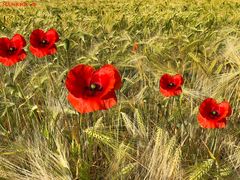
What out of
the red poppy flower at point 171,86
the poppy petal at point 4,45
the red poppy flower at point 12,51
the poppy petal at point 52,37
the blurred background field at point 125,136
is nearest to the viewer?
the blurred background field at point 125,136

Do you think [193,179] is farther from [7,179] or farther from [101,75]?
[7,179]

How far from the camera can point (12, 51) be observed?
76.3 inches

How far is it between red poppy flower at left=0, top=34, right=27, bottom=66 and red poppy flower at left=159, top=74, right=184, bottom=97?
68cm

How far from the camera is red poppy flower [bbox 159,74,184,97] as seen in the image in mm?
1562

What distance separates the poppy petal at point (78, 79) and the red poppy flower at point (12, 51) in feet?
2.25

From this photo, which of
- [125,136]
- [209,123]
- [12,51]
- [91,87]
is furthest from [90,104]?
[12,51]

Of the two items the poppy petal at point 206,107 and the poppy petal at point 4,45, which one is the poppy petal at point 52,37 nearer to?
the poppy petal at point 4,45

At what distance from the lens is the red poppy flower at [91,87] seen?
1135 mm

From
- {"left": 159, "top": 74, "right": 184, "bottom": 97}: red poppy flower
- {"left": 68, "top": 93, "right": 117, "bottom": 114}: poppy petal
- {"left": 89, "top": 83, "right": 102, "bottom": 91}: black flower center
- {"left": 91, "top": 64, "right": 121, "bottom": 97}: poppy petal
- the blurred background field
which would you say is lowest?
the blurred background field

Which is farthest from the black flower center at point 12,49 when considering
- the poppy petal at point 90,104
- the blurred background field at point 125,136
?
the poppy petal at point 90,104

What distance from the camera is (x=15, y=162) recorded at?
1.49m

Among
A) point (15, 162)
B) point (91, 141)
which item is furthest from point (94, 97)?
point (15, 162)

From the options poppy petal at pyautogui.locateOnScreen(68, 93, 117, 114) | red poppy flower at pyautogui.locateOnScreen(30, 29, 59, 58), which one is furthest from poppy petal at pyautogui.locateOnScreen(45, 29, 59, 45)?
poppy petal at pyautogui.locateOnScreen(68, 93, 117, 114)

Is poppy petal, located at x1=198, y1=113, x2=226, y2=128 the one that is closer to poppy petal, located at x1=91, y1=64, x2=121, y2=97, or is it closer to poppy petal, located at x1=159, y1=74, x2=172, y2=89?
poppy petal, located at x1=159, y1=74, x2=172, y2=89
